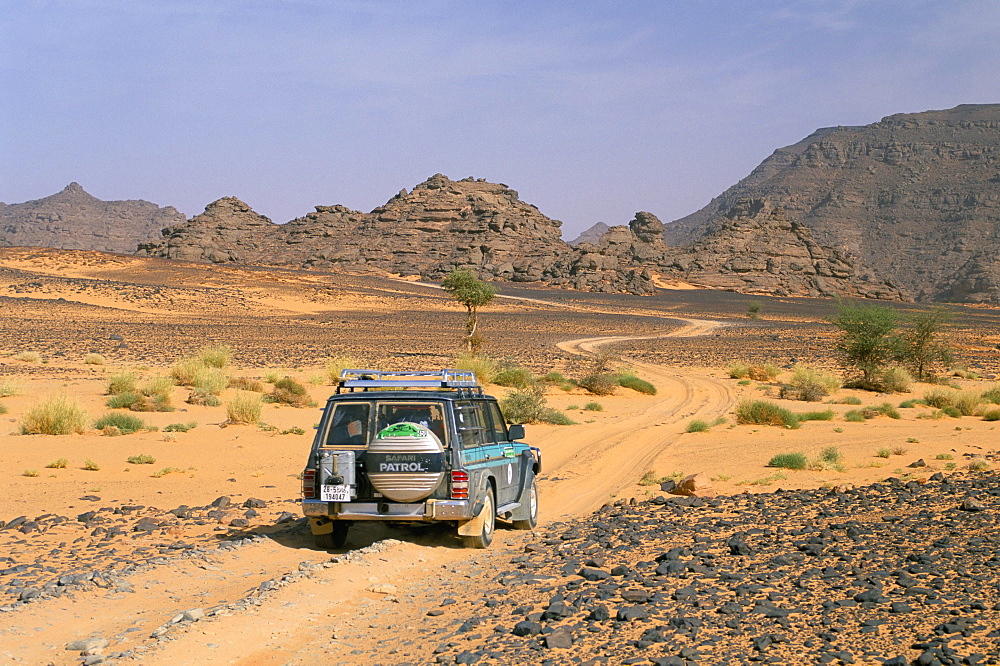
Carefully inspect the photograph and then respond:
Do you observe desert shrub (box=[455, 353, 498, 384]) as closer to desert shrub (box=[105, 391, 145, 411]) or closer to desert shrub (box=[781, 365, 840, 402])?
desert shrub (box=[781, 365, 840, 402])

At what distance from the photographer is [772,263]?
152375 mm

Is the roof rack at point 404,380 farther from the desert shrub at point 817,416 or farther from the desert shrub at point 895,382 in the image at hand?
the desert shrub at point 895,382

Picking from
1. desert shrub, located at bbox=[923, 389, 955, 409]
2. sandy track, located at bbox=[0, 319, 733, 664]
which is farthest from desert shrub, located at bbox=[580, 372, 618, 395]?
sandy track, located at bbox=[0, 319, 733, 664]

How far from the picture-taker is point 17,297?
6719 centimetres

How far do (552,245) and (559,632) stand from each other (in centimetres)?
14844

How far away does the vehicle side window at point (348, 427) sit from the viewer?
909 cm

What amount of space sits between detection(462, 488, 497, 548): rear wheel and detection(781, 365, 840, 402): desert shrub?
21.2 meters

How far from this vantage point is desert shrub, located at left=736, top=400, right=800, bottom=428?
21.9m

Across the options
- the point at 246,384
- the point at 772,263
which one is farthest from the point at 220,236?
the point at 246,384

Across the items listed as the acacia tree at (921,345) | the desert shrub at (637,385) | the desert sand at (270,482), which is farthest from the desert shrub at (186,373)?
the acacia tree at (921,345)

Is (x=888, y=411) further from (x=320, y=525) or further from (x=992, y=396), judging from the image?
(x=320, y=525)

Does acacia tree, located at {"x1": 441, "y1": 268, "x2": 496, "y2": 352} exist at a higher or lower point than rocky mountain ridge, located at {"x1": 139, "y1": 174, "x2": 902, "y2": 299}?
lower

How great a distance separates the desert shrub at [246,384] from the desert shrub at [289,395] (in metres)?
0.88

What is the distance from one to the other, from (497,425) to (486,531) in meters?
1.62
